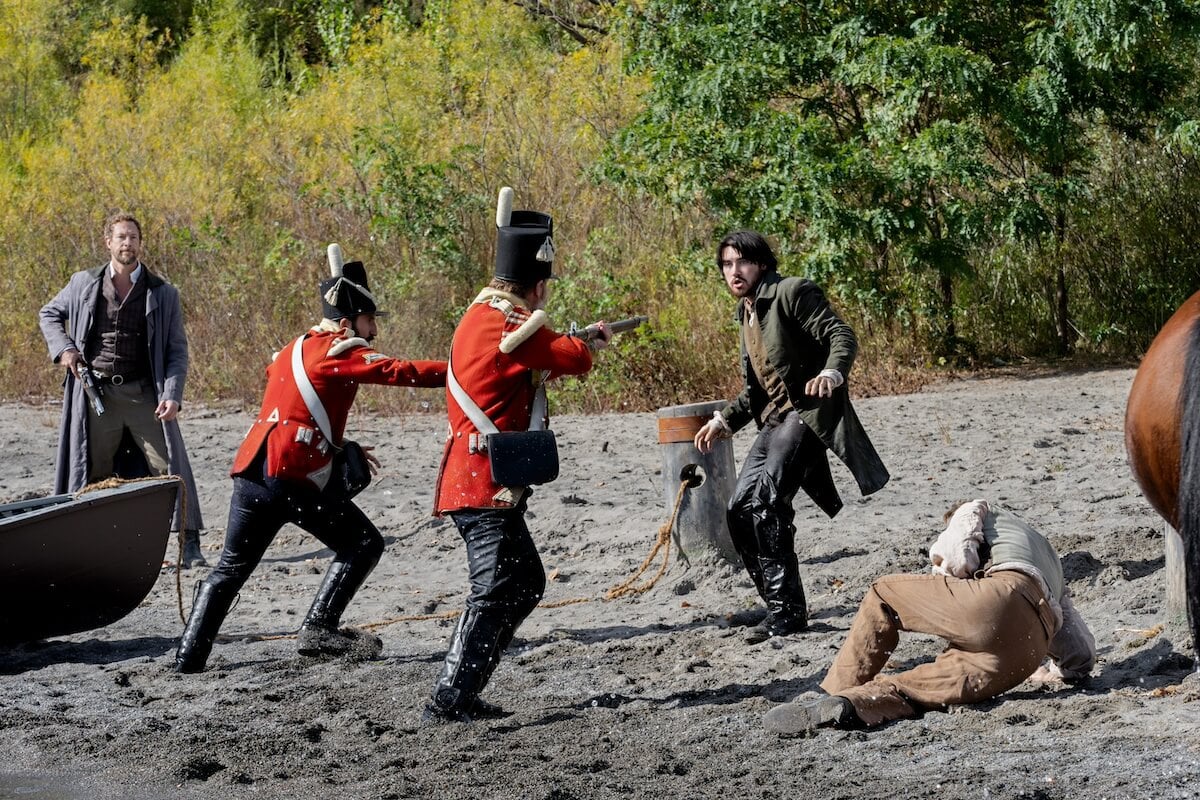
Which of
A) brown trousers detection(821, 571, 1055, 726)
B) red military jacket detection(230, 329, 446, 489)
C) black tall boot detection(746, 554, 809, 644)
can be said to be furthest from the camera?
black tall boot detection(746, 554, 809, 644)

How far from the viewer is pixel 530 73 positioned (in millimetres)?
22062

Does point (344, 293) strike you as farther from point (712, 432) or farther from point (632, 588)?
point (632, 588)

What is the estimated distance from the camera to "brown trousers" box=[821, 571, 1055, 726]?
5.12 metres

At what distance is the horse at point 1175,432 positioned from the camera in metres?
4.22

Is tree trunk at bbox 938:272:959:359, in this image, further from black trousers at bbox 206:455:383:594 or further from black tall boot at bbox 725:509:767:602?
black trousers at bbox 206:455:383:594

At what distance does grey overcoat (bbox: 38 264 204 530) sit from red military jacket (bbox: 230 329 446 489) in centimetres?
252

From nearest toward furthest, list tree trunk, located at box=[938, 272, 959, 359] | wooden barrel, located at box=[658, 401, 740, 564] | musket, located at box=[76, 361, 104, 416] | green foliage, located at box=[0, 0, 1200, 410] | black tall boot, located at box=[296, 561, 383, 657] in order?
black tall boot, located at box=[296, 561, 383, 657]
wooden barrel, located at box=[658, 401, 740, 564]
musket, located at box=[76, 361, 104, 416]
green foliage, located at box=[0, 0, 1200, 410]
tree trunk, located at box=[938, 272, 959, 359]

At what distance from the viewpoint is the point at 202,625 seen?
22.0 feet

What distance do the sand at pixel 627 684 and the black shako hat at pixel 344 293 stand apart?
5.48ft

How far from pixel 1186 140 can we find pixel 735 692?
354 inches

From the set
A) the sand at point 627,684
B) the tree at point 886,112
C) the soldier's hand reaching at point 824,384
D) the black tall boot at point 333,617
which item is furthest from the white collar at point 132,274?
the tree at point 886,112

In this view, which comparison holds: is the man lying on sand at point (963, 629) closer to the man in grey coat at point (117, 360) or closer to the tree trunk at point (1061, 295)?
the man in grey coat at point (117, 360)

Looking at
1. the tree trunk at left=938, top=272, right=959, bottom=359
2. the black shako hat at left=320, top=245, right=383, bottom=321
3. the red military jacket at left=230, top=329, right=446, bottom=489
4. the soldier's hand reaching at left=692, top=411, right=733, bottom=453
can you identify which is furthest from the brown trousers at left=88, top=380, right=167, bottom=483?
the tree trunk at left=938, top=272, right=959, bottom=359

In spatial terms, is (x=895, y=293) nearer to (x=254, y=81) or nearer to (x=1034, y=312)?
(x=1034, y=312)
